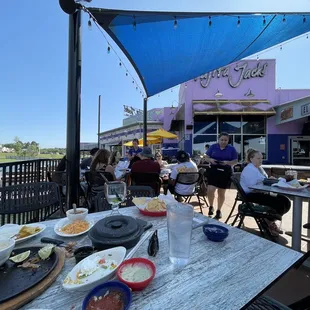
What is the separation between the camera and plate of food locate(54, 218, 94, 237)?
99 cm

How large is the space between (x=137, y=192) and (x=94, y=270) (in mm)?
1267

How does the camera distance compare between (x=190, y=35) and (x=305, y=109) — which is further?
(x=305, y=109)

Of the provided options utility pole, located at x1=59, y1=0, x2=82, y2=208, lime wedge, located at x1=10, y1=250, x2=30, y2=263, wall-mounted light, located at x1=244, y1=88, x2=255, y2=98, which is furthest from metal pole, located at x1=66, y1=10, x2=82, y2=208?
wall-mounted light, located at x1=244, y1=88, x2=255, y2=98

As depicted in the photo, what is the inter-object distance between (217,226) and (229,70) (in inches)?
439

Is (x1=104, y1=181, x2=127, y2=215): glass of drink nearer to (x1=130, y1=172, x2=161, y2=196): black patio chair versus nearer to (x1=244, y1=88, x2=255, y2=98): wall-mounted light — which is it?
(x1=130, y1=172, x2=161, y2=196): black patio chair

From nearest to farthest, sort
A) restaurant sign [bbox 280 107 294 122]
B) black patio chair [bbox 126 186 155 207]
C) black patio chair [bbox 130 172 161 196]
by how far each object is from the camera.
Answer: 1. black patio chair [bbox 126 186 155 207]
2. black patio chair [bbox 130 172 161 196]
3. restaurant sign [bbox 280 107 294 122]

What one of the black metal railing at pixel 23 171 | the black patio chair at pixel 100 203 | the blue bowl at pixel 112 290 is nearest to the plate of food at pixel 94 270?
the blue bowl at pixel 112 290

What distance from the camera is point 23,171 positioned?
113 inches

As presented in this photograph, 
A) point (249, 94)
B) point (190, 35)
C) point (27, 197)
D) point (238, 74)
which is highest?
point (238, 74)

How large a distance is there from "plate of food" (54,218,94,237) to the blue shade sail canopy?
257 cm

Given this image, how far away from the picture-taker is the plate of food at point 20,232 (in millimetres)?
931

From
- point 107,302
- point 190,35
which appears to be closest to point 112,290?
point 107,302

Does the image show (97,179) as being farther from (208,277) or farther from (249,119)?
(249,119)

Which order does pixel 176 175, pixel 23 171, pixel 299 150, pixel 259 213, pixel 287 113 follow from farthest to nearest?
pixel 299 150 → pixel 287 113 → pixel 176 175 → pixel 23 171 → pixel 259 213
